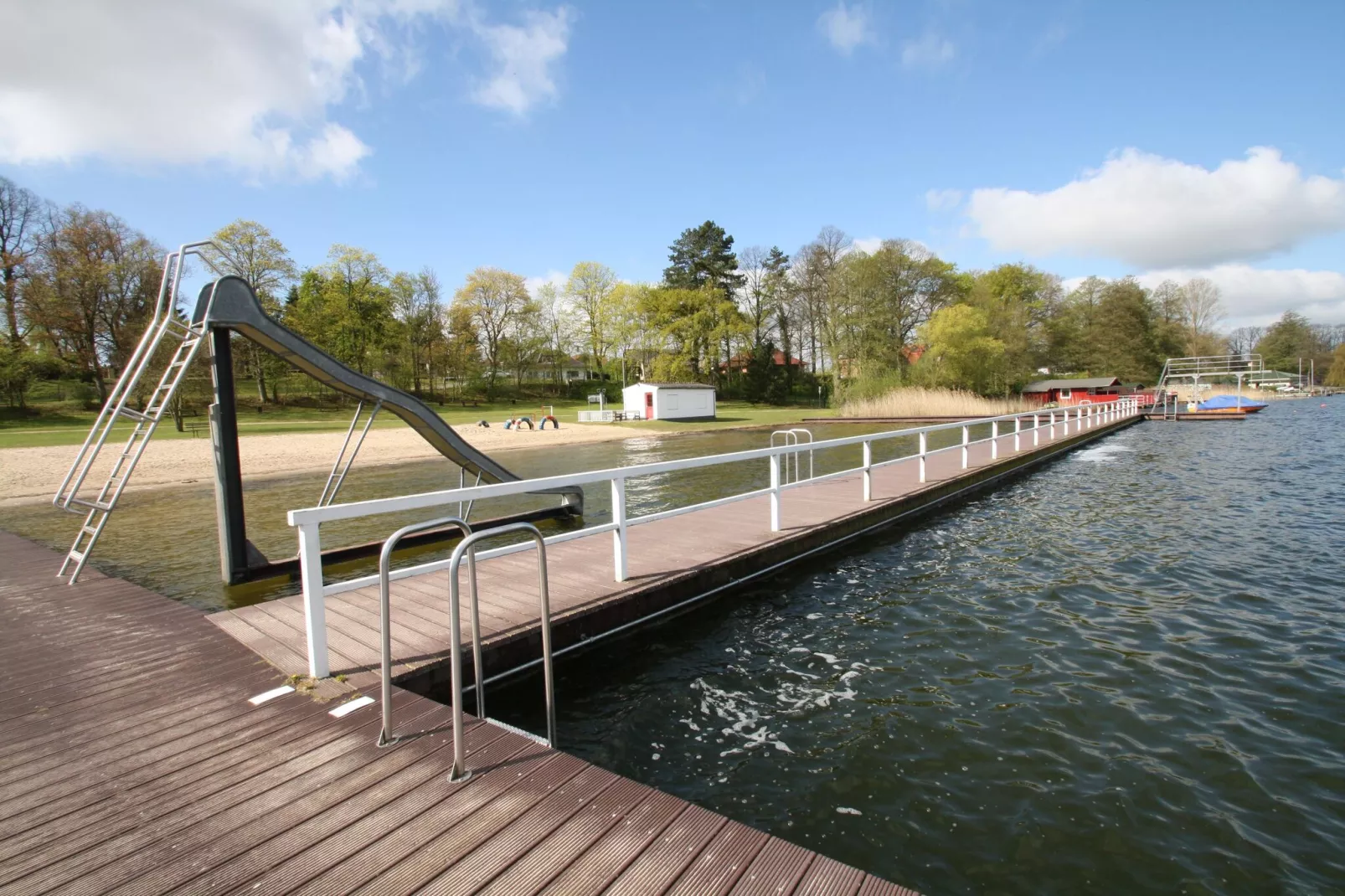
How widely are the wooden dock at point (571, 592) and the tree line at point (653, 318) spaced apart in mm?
39041

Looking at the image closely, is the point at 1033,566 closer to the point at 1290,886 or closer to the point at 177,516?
the point at 1290,886

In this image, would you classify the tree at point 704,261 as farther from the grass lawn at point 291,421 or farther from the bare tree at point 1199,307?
the bare tree at point 1199,307

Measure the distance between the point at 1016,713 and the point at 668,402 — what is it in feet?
138

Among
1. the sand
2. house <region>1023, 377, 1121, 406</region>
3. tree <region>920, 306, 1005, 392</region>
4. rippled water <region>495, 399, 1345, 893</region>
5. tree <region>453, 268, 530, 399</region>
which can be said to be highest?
tree <region>453, 268, 530, 399</region>

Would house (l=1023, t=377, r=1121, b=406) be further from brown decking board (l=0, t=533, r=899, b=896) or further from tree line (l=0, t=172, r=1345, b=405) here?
brown decking board (l=0, t=533, r=899, b=896)

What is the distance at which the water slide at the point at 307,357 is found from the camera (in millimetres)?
7336

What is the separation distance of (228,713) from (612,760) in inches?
90.2

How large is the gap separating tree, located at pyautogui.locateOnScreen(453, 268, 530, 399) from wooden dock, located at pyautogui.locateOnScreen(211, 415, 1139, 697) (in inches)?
2182

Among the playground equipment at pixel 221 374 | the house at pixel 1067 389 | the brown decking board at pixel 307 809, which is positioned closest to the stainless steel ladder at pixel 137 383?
the playground equipment at pixel 221 374

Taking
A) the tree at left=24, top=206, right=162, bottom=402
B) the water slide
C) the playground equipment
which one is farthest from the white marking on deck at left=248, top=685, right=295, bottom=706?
the tree at left=24, top=206, right=162, bottom=402

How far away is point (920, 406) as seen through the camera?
134 feet

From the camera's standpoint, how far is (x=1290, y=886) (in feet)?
9.67

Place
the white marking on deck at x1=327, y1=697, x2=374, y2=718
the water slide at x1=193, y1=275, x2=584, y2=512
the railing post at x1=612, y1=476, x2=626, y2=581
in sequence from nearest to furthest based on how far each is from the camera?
the white marking on deck at x1=327, y1=697, x2=374, y2=718 → the railing post at x1=612, y1=476, x2=626, y2=581 → the water slide at x1=193, y1=275, x2=584, y2=512

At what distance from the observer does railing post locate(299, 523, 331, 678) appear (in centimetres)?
397
